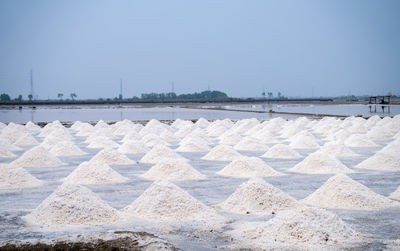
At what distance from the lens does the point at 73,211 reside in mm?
7105

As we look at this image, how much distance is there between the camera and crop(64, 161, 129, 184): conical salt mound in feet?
33.9

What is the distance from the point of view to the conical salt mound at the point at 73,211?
7.00 metres

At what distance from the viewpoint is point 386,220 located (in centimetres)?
718

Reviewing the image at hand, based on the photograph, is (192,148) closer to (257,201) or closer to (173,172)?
(173,172)

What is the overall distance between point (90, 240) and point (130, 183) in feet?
15.1

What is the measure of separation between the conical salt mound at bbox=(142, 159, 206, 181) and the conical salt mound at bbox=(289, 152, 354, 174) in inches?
97.6

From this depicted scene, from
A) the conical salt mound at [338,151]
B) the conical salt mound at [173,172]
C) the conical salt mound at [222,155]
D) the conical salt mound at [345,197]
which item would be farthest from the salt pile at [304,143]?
the conical salt mound at [345,197]

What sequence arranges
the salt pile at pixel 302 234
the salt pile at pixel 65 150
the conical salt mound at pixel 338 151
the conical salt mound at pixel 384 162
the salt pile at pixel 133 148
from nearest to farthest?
the salt pile at pixel 302 234, the conical salt mound at pixel 384 162, the conical salt mound at pixel 338 151, the salt pile at pixel 65 150, the salt pile at pixel 133 148

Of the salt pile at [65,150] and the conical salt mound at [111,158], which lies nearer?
the conical salt mound at [111,158]

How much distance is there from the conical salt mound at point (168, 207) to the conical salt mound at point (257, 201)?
484mm

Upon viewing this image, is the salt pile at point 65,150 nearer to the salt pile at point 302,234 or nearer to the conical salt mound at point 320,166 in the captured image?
the conical salt mound at point 320,166

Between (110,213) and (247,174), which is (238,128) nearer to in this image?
(247,174)

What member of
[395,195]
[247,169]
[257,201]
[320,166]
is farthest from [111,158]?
[395,195]

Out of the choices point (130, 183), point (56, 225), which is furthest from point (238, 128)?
point (56, 225)
